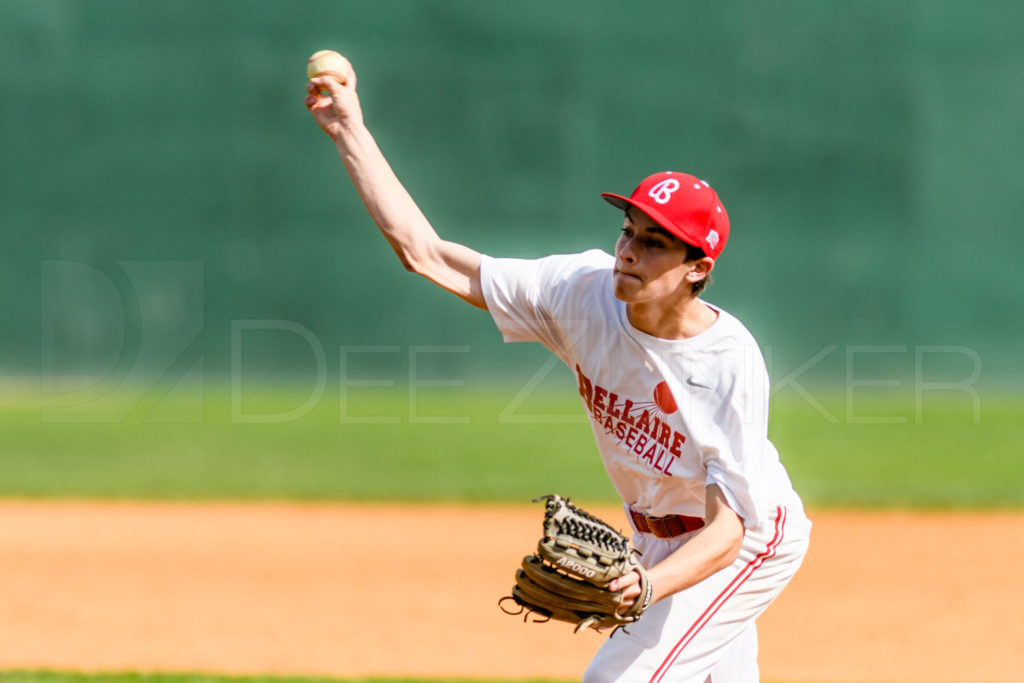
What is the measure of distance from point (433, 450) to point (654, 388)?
8312 millimetres

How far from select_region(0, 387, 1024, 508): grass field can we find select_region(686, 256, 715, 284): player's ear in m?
6.09

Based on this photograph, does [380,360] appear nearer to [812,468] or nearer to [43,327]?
[43,327]

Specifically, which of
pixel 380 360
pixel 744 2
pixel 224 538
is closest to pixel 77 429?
pixel 380 360

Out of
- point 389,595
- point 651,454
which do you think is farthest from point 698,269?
point 389,595

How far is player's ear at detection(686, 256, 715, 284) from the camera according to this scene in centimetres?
322

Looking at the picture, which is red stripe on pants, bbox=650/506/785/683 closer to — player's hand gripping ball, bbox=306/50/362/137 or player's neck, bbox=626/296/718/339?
player's neck, bbox=626/296/718/339

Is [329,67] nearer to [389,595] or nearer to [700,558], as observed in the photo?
[700,558]

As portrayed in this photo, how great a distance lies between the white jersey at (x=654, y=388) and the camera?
3.15 m

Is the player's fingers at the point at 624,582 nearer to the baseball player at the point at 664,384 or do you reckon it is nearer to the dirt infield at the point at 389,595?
the baseball player at the point at 664,384

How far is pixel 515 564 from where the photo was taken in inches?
289

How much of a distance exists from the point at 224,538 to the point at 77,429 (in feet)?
17.2

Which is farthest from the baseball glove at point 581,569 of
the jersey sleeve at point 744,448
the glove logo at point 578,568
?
the jersey sleeve at point 744,448

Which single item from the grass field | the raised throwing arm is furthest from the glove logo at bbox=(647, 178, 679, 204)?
the grass field

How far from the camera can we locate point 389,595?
6.52m
